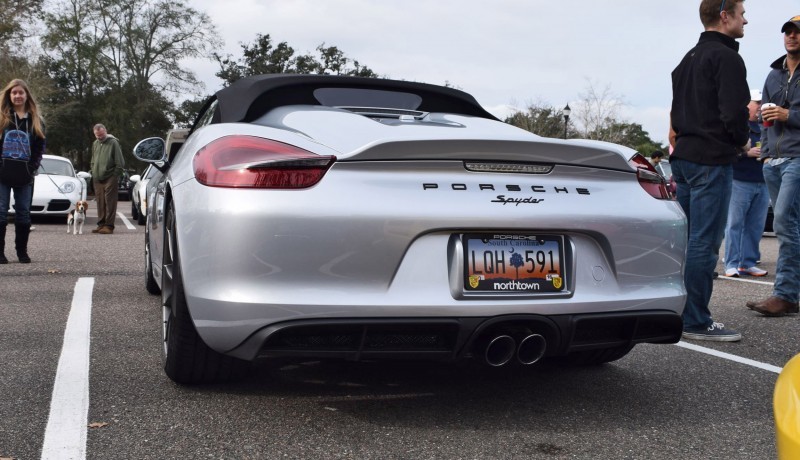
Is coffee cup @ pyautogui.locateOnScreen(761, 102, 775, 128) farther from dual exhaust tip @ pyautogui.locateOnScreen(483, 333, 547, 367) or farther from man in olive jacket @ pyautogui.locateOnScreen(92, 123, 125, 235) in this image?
man in olive jacket @ pyautogui.locateOnScreen(92, 123, 125, 235)

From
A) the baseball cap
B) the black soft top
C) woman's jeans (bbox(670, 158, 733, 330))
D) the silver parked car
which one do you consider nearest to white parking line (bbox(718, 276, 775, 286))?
the baseball cap

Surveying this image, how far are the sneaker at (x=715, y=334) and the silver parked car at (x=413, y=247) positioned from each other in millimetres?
1743

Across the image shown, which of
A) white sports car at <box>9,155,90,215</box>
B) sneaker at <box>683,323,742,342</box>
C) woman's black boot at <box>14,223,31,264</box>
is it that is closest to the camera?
sneaker at <box>683,323,742,342</box>

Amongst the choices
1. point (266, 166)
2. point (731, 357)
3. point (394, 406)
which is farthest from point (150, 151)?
point (731, 357)

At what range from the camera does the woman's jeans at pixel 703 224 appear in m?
4.70

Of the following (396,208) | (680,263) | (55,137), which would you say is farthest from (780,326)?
(55,137)

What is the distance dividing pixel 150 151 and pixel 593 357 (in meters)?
2.72

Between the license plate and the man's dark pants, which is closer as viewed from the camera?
the license plate

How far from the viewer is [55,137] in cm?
5506

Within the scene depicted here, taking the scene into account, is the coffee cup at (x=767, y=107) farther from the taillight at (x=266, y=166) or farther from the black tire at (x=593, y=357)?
the taillight at (x=266, y=166)

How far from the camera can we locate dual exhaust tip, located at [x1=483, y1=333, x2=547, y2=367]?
9.59 feet

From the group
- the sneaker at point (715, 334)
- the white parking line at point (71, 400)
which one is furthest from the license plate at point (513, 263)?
the sneaker at point (715, 334)

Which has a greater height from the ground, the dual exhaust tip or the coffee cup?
the coffee cup

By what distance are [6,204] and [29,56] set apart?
38.0 m
